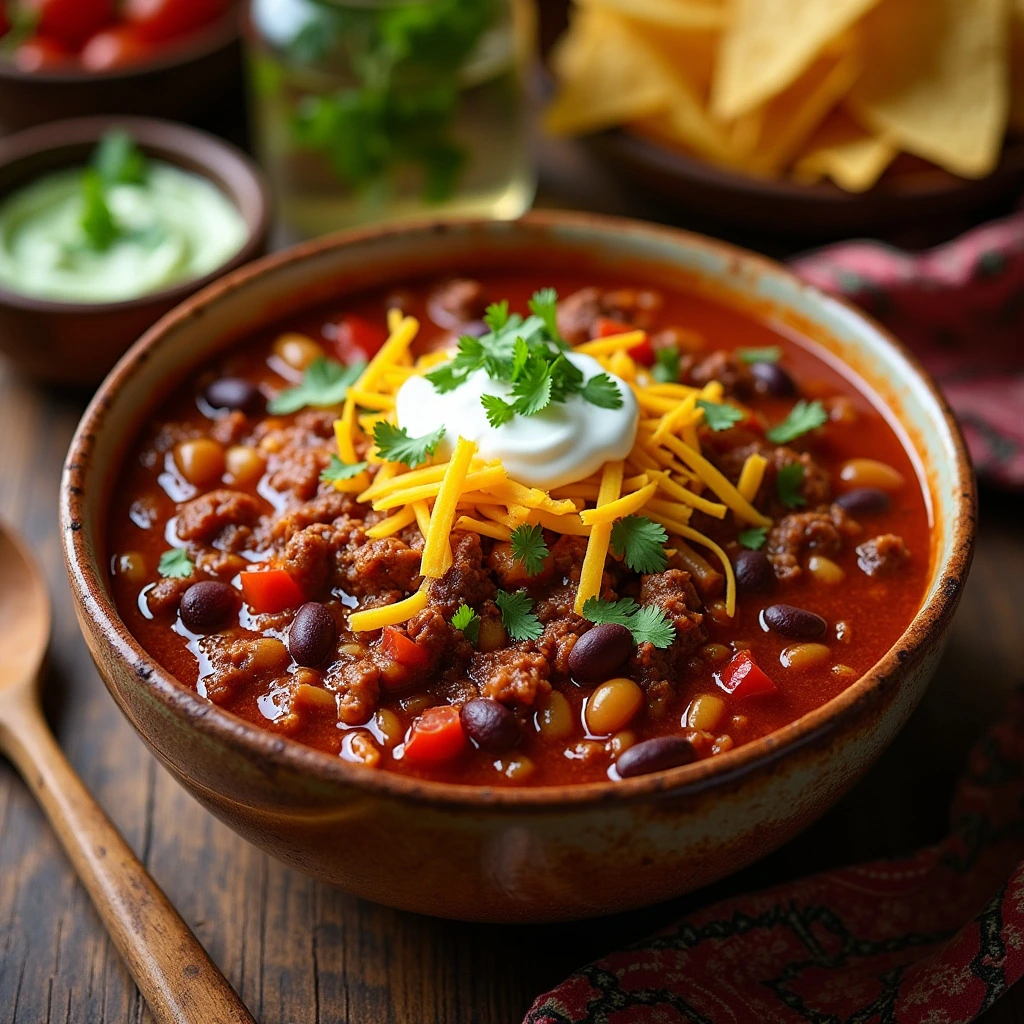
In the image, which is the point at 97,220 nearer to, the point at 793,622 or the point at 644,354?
the point at 644,354

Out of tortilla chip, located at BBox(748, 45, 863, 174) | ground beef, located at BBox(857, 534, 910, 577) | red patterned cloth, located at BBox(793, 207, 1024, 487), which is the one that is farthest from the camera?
tortilla chip, located at BBox(748, 45, 863, 174)

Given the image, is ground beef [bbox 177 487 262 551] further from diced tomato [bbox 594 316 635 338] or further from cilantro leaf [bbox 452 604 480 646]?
diced tomato [bbox 594 316 635 338]

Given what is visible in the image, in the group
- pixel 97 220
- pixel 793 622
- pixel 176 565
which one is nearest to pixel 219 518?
pixel 176 565

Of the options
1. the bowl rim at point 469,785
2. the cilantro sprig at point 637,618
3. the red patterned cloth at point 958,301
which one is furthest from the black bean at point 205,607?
the red patterned cloth at point 958,301

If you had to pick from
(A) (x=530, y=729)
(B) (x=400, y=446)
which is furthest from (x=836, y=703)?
(B) (x=400, y=446)

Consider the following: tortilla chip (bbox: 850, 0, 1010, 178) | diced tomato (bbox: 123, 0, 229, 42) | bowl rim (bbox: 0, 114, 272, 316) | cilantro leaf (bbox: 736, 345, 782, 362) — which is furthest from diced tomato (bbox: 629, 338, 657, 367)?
diced tomato (bbox: 123, 0, 229, 42)

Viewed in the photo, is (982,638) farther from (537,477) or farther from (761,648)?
(537,477)
